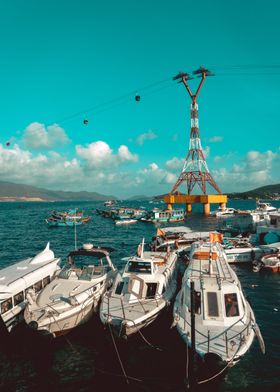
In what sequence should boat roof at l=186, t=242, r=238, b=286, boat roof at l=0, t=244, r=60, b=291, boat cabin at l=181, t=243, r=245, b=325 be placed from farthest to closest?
1. boat roof at l=0, t=244, r=60, b=291
2. boat roof at l=186, t=242, r=238, b=286
3. boat cabin at l=181, t=243, r=245, b=325

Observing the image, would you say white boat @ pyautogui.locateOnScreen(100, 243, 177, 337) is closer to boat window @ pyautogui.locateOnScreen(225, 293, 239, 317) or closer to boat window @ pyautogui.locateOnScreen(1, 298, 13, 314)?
boat window @ pyautogui.locateOnScreen(225, 293, 239, 317)

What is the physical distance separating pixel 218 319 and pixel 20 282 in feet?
38.8

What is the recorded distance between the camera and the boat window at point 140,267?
19.1 metres

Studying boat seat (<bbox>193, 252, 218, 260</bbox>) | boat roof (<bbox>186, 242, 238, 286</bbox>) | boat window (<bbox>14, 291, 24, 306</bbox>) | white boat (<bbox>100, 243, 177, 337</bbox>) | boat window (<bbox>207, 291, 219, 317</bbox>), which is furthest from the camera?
boat seat (<bbox>193, 252, 218, 260</bbox>)

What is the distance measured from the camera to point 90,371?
1389cm

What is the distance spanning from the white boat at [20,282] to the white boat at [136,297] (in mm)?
5038

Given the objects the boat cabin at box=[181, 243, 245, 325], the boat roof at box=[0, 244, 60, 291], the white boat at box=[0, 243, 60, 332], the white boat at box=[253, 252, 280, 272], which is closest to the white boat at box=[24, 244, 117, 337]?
the white boat at box=[0, 243, 60, 332]

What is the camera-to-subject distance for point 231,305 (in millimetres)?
15102

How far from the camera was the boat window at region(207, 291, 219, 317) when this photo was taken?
48.4 ft

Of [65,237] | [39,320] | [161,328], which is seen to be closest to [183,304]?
[161,328]

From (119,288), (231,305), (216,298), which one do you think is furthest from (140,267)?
(231,305)

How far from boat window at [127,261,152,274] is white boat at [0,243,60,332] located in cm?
626

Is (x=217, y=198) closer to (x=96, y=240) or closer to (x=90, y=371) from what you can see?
(x=96, y=240)

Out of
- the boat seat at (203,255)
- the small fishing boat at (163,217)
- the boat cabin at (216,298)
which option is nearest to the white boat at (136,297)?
the boat cabin at (216,298)
